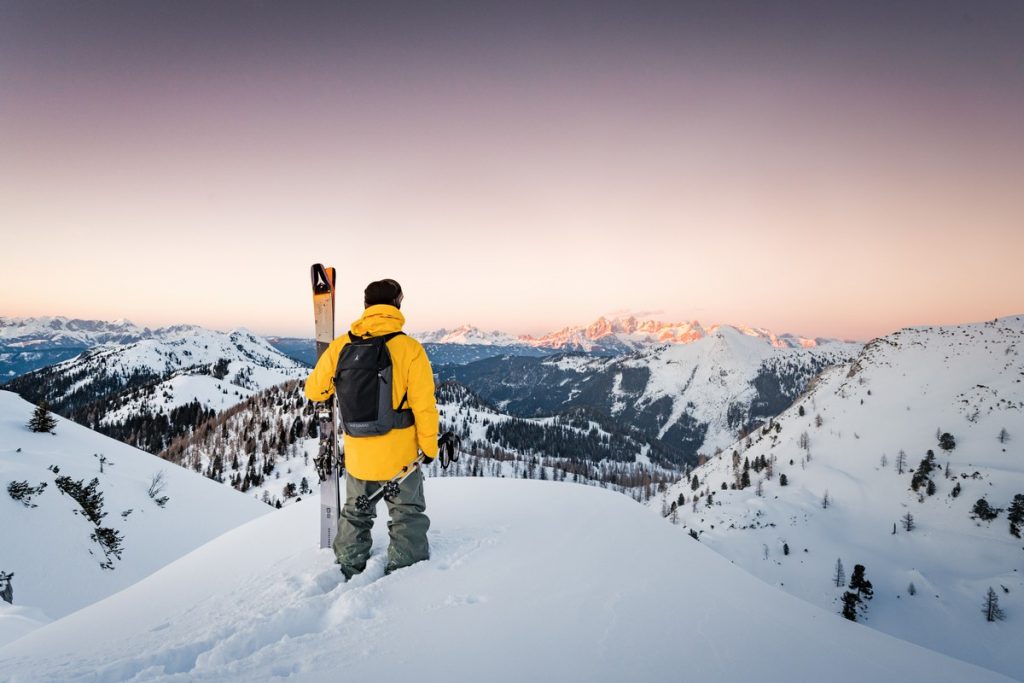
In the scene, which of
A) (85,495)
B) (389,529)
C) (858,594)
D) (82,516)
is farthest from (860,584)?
(85,495)

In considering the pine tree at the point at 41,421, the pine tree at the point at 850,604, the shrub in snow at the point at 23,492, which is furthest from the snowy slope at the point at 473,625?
the pine tree at the point at 850,604

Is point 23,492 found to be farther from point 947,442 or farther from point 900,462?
point 947,442

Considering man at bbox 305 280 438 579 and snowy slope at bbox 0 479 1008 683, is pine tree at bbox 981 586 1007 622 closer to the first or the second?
snowy slope at bbox 0 479 1008 683

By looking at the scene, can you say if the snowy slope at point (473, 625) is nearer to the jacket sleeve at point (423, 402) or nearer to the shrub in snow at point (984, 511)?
the jacket sleeve at point (423, 402)

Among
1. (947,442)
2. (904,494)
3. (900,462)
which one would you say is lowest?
(904,494)

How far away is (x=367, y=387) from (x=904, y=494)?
17279 centimetres

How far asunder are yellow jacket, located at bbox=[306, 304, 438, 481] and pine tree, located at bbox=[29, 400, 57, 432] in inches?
1165

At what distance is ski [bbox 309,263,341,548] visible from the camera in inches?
256

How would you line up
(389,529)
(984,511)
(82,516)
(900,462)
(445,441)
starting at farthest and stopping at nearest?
(900,462) → (984,511) → (82,516) → (445,441) → (389,529)

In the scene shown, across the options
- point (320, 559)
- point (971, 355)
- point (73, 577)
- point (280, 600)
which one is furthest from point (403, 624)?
point (971, 355)

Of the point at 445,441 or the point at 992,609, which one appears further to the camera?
the point at 992,609

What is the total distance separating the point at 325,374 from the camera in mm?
5648

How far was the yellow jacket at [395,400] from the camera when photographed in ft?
17.6

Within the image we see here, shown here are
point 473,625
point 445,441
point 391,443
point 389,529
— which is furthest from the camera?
point 445,441
